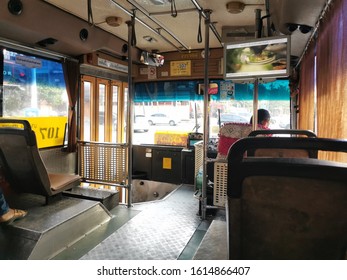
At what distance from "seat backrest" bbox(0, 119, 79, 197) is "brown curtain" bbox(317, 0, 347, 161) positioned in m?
2.63

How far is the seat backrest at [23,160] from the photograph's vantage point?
8.54 feet

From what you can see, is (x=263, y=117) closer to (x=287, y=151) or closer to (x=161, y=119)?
(x=287, y=151)

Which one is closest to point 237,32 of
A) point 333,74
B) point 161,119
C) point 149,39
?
point 149,39

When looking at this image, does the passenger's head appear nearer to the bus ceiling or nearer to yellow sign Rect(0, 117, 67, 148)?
the bus ceiling

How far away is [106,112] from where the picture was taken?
5.12 metres

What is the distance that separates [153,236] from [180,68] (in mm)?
3530

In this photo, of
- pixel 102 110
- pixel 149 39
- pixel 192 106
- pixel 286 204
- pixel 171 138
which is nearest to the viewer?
pixel 286 204

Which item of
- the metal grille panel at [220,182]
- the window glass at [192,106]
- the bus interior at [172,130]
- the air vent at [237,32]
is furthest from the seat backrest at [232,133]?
→ the window glass at [192,106]

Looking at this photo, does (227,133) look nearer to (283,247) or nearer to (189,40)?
(283,247)

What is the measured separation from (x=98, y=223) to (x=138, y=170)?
8.28 ft

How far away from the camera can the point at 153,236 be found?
8.83 ft

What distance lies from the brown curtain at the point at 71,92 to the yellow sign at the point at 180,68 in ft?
6.22

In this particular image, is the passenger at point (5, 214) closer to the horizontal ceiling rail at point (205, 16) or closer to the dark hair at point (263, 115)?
the horizontal ceiling rail at point (205, 16)

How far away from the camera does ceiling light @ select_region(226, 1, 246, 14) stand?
3146 mm
